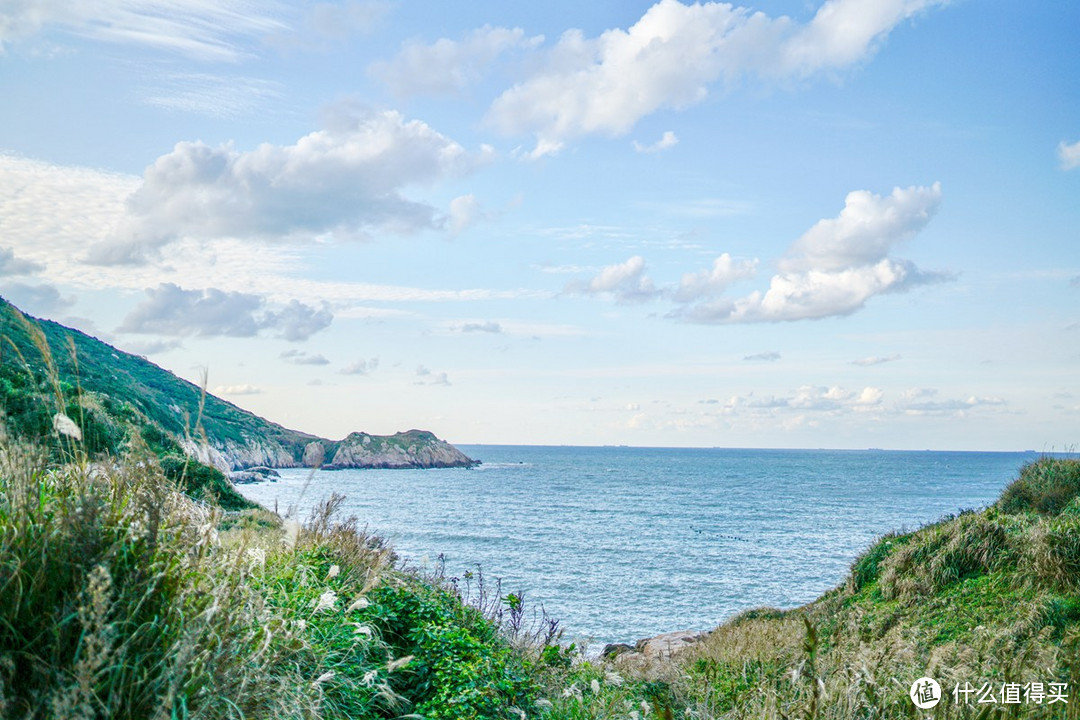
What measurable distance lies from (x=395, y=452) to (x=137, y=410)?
123 metres

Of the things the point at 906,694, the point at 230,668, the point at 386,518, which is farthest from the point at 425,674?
the point at 386,518

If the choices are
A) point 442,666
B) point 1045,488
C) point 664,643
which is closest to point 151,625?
point 442,666

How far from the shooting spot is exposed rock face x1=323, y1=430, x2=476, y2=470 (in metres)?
152

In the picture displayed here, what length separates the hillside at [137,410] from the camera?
469 centimetres

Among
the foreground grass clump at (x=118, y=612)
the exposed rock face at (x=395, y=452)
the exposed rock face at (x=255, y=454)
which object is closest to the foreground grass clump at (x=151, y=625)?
the foreground grass clump at (x=118, y=612)

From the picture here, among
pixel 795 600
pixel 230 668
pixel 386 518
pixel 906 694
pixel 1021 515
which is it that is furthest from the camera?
pixel 386 518

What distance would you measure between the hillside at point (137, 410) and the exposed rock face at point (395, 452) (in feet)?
0.71

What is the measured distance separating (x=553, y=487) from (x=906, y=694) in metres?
100

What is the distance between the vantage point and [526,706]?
5855 millimetres

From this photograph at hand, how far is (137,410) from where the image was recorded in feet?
112

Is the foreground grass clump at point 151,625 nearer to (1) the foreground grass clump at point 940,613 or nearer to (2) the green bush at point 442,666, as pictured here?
(2) the green bush at point 442,666

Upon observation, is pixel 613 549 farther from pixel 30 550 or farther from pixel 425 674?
pixel 30 550

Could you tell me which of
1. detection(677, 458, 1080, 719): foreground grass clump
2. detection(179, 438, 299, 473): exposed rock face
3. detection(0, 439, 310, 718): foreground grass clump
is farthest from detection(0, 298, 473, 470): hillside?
detection(677, 458, 1080, 719): foreground grass clump

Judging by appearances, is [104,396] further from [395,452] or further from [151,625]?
[395,452]
